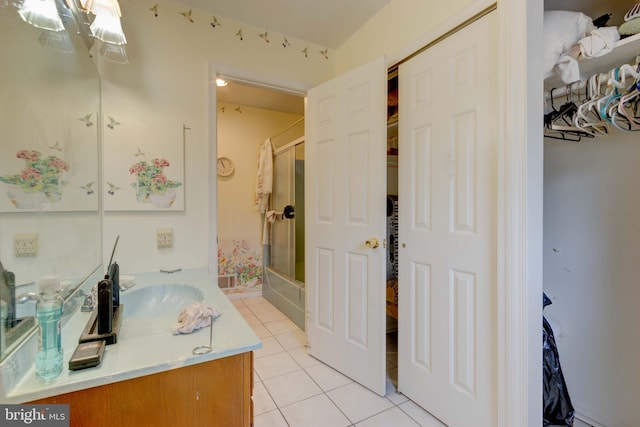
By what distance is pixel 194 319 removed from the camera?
958mm

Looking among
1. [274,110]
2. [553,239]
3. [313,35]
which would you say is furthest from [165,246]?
[274,110]

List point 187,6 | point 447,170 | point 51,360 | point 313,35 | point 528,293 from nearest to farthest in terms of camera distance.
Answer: point 51,360 < point 528,293 < point 447,170 < point 187,6 < point 313,35

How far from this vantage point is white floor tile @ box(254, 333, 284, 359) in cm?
217

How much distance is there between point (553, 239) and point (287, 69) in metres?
2.04

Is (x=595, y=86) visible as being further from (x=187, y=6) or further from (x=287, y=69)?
(x=187, y=6)

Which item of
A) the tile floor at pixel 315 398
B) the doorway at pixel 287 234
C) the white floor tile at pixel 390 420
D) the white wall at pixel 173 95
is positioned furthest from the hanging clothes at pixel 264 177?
the white floor tile at pixel 390 420

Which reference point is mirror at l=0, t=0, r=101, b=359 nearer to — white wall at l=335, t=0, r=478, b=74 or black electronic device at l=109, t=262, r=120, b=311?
black electronic device at l=109, t=262, r=120, b=311

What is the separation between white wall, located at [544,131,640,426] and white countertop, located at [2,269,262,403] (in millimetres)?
1628

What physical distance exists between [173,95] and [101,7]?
600 millimetres

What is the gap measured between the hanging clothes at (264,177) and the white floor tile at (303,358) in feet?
6.15

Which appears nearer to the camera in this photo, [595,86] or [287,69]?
[595,86]

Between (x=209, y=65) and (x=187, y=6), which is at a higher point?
(x=187, y=6)

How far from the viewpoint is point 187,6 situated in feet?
5.97

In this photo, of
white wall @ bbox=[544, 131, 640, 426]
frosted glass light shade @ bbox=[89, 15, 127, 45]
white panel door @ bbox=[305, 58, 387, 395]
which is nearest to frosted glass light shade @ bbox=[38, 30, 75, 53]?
frosted glass light shade @ bbox=[89, 15, 127, 45]
